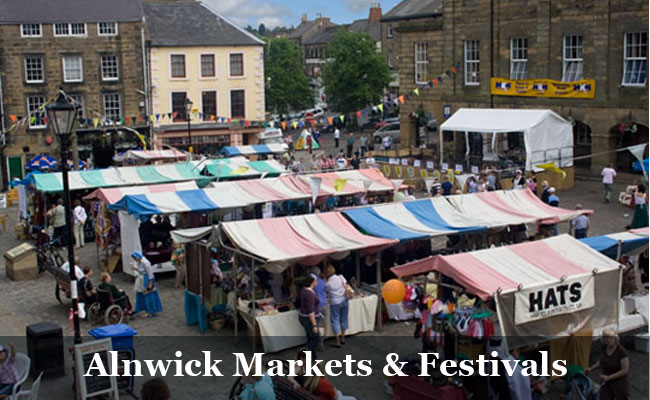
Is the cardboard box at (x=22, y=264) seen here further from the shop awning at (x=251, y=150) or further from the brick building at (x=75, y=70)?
the brick building at (x=75, y=70)

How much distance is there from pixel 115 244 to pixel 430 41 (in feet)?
84.0

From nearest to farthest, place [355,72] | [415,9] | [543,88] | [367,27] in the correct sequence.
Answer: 1. [543,88]
2. [415,9]
3. [355,72]
4. [367,27]

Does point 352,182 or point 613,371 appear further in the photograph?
point 352,182

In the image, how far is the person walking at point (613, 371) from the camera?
35.9 feet

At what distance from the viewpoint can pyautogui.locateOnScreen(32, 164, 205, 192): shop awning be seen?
85.6 ft

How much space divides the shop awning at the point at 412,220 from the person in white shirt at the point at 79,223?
10.7 meters

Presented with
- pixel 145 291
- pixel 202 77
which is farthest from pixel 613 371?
pixel 202 77

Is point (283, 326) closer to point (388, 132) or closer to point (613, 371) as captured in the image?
point (613, 371)

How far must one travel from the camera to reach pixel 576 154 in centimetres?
3856

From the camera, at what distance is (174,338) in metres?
16.0

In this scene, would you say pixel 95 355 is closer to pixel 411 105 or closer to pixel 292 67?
pixel 411 105

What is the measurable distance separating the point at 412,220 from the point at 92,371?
7853mm

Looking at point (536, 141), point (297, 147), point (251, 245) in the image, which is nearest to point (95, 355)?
point (251, 245)

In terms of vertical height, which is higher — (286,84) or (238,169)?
(286,84)
